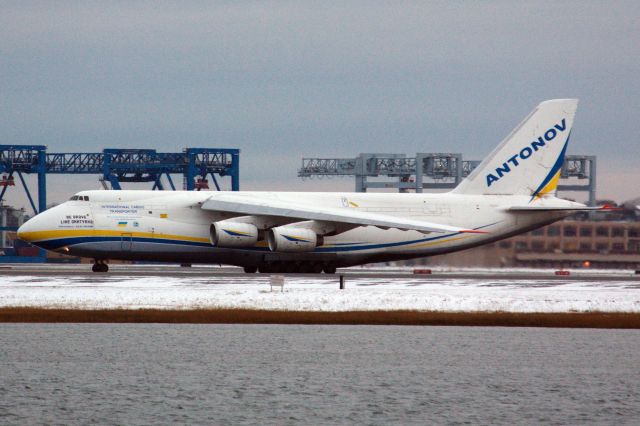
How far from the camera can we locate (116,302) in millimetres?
36219

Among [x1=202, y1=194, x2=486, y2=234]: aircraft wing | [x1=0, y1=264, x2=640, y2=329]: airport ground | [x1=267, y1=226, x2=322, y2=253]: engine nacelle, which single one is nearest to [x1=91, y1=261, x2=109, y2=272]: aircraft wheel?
[x1=0, y1=264, x2=640, y2=329]: airport ground

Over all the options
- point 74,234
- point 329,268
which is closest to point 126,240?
point 74,234

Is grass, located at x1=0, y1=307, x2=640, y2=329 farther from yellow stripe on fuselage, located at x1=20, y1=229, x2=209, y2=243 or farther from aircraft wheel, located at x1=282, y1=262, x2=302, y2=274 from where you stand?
aircraft wheel, located at x1=282, y1=262, x2=302, y2=274

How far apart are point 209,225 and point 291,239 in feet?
14.1

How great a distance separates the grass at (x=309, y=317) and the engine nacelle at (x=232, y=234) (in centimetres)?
1946

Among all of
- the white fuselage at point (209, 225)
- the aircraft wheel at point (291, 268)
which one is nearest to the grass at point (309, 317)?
the white fuselage at point (209, 225)

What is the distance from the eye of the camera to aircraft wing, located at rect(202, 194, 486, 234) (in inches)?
2084

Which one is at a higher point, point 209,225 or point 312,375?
point 209,225

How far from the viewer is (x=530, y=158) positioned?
61562mm

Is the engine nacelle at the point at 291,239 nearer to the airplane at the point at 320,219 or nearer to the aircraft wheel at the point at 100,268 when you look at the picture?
the airplane at the point at 320,219

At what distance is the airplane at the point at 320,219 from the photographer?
53438mm

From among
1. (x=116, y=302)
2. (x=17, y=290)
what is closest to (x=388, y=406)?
(x=116, y=302)

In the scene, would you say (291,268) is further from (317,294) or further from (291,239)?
(317,294)

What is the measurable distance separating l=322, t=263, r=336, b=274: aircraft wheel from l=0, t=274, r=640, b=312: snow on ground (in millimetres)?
6106
